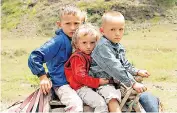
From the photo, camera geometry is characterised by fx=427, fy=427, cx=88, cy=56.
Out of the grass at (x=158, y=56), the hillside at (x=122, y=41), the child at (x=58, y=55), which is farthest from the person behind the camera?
the hillside at (x=122, y=41)

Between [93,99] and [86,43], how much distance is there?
66 centimetres

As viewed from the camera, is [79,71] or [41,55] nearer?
[79,71]

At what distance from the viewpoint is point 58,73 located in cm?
499

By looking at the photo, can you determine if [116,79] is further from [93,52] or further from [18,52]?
[18,52]

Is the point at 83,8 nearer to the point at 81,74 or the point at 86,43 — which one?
the point at 86,43

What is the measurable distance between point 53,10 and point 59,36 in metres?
28.5

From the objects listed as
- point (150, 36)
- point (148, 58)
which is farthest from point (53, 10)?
point (148, 58)

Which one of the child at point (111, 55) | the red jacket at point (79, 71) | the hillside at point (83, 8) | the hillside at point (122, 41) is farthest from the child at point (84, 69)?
the hillside at point (83, 8)

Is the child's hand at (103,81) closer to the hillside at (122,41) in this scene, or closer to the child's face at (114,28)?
the child's face at (114,28)

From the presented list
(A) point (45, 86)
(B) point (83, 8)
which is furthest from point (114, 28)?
(B) point (83, 8)

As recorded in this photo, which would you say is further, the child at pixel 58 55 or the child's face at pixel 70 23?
the child's face at pixel 70 23

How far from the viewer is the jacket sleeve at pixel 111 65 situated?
4570 millimetres

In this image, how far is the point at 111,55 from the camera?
4.63 meters

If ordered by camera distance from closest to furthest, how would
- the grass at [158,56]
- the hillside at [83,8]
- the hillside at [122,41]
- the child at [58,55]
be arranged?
the child at [58,55] → the grass at [158,56] → the hillside at [122,41] → the hillside at [83,8]
